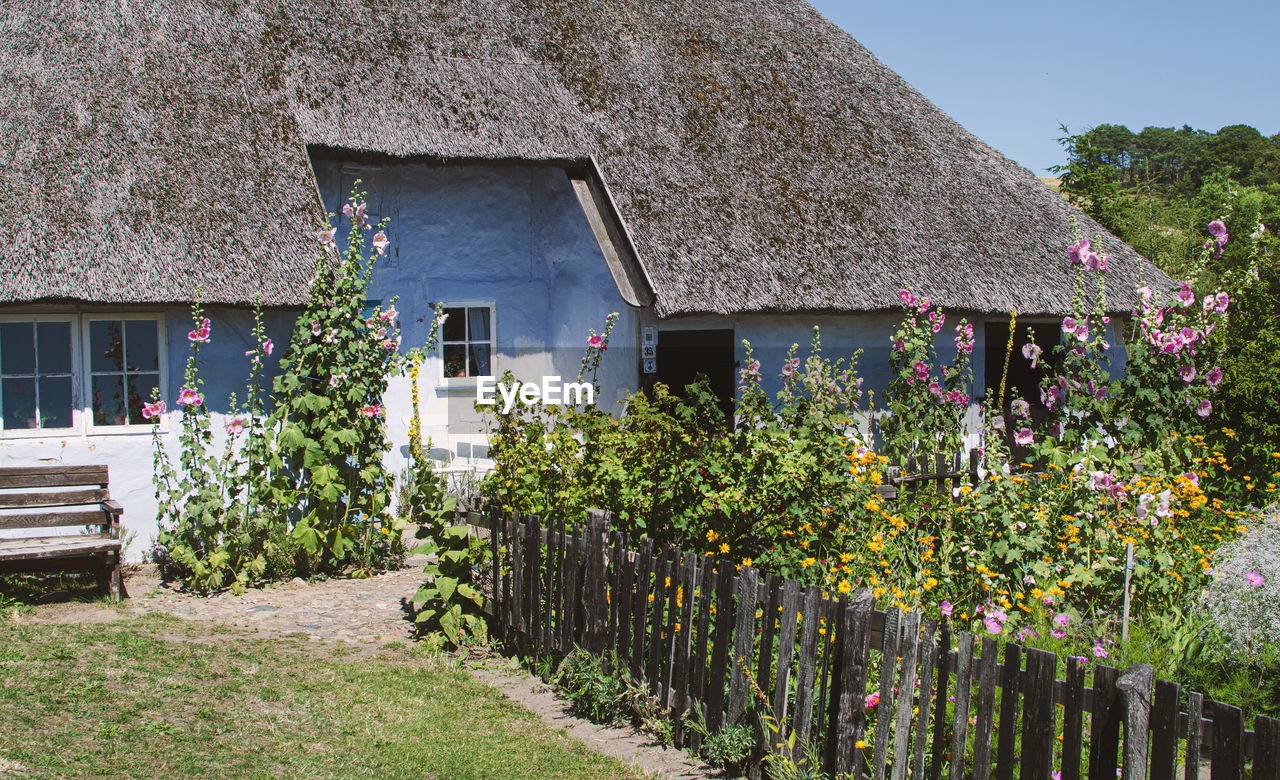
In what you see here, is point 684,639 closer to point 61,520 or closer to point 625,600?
point 625,600

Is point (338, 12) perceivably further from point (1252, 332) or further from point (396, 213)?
point (1252, 332)

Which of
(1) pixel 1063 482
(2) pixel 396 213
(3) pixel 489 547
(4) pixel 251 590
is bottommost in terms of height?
(4) pixel 251 590

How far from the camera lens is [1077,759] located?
126 inches

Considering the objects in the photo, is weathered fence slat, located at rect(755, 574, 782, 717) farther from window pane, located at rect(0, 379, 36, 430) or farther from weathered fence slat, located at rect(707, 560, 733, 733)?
window pane, located at rect(0, 379, 36, 430)

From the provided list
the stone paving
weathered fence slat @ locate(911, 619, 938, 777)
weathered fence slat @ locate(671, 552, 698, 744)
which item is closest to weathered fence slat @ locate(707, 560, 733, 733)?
weathered fence slat @ locate(671, 552, 698, 744)

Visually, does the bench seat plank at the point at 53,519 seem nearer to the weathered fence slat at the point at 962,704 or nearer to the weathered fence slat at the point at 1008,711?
the weathered fence slat at the point at 962,704

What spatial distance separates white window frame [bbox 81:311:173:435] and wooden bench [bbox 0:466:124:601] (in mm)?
636

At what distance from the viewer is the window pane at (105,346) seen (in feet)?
27.1

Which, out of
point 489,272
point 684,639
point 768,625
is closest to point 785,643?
point 768,625

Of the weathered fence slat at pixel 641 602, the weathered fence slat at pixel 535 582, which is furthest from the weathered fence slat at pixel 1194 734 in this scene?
the weathered fence slat at pixel 535 582

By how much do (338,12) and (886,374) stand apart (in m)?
7.00

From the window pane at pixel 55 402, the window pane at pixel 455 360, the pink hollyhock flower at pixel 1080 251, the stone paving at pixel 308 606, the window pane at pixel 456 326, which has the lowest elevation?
the stone paving at pixel 308 606

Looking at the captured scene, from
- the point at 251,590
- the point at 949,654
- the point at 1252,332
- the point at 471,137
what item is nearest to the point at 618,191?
the point at 471,137

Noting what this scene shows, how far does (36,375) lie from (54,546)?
186 cm
